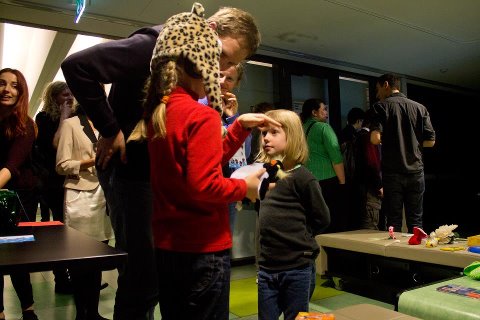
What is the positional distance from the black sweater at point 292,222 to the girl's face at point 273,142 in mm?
123

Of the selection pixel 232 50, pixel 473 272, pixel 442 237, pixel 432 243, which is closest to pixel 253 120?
pixel 232 50

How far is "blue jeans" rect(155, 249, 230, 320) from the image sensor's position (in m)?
1.09

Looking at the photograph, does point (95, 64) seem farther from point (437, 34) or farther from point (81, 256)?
point (437, 34)

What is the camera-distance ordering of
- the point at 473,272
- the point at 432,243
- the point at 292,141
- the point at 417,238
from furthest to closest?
the point at 417,238
the point at 432,243
the point at 292,141
the point at 473,272

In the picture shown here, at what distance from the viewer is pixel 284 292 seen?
70.6 inches

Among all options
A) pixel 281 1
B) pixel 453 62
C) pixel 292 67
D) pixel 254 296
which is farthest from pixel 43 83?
pixel 453 62

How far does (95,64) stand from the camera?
1174 mm

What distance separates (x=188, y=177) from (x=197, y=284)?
0.29 m

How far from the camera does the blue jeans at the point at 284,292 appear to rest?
1748mm

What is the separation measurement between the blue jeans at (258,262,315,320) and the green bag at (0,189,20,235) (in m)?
1.04

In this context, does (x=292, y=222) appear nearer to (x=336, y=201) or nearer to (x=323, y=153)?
(x=323, y=153)

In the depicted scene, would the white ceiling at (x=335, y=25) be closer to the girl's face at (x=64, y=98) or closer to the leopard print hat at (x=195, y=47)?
the girl's face at (x=64, y=98)

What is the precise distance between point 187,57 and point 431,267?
7.13 feet

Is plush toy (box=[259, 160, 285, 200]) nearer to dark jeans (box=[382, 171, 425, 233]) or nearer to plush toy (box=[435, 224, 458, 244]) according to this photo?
plush toy (box=[435, 224, 458, 244])
